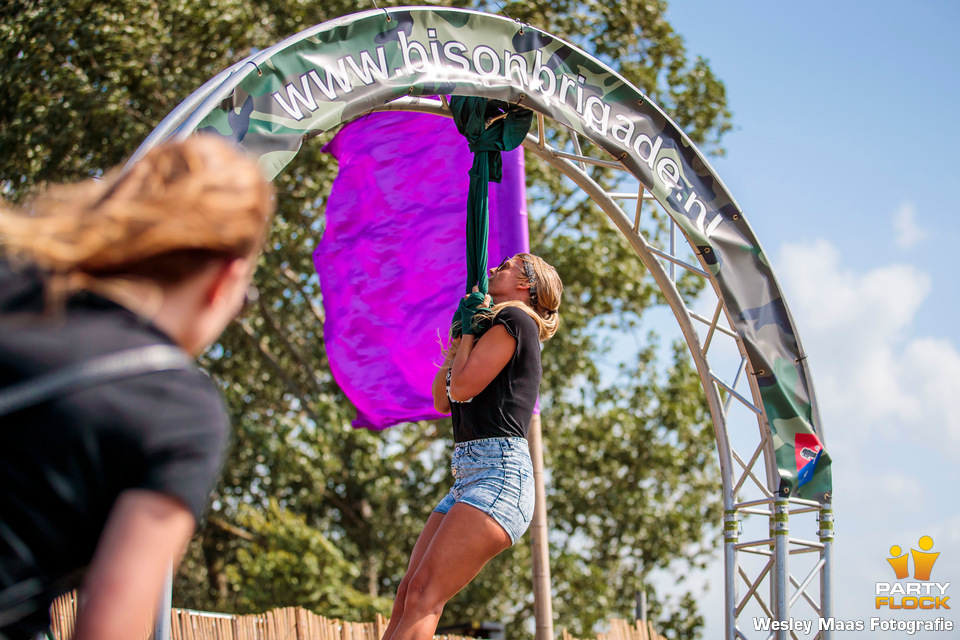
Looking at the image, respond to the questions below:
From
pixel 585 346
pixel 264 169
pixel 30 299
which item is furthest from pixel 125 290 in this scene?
pixel 585 346

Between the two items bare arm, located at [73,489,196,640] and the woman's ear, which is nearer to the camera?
bare arm, located at [73,489,196,640]

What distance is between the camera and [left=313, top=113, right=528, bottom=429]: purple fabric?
5.57 meters

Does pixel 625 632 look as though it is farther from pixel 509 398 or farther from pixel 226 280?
pixel 226 280

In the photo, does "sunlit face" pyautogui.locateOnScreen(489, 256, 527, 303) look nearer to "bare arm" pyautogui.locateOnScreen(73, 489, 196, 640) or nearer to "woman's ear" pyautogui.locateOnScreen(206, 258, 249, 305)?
"woman's ear" pyautogui.locateOnScreen(206, 258, 249, 305)

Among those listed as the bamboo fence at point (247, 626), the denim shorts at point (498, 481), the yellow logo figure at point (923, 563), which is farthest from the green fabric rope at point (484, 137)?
the yellow logo figure at point (923, 563)

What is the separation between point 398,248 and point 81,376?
15.9 ft

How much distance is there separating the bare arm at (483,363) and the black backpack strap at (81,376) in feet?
6.83

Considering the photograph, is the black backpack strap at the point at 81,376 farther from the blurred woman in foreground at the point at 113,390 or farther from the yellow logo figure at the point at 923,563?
the yellow logo figure at the point at 923,563

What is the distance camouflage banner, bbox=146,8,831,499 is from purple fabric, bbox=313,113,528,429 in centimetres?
113

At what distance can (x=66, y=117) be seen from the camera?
9.31 m

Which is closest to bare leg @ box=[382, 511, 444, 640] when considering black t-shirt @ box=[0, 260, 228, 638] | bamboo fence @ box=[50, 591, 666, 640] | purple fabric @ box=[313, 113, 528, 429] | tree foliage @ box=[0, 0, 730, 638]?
bamboo fence @ box=[50, 591, 666, 640]

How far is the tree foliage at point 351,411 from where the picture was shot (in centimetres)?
947

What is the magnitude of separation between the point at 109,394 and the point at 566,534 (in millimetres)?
10841

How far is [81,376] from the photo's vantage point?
2.96ft
